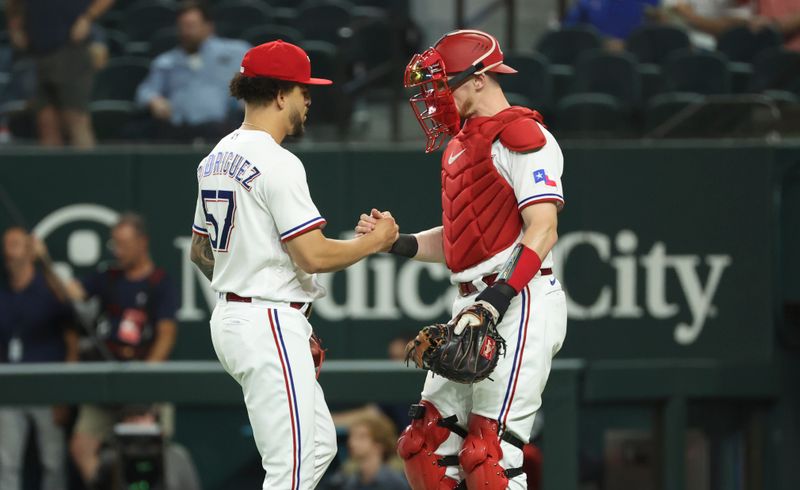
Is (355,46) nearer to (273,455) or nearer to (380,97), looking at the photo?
(380,97)

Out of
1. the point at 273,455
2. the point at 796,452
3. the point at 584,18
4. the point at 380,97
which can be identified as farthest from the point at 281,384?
the point at 584,18

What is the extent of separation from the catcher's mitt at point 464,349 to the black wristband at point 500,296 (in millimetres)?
31

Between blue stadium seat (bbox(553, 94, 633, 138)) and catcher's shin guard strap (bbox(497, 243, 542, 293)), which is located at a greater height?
blue stadium seat (bbox(553, 94, 633, 138))

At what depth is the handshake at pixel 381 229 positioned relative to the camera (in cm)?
429

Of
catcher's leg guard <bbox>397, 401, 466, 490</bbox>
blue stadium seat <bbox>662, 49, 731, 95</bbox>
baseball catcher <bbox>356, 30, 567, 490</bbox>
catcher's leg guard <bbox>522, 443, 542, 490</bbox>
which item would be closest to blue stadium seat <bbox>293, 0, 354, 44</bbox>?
blue stadium seat <bbox>662, 49, 731, 95</bbox>

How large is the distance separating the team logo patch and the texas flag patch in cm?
49

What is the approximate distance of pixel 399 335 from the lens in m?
8.41

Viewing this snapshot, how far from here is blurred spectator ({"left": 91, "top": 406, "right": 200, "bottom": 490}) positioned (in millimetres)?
6254

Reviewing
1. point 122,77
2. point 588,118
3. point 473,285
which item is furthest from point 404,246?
point 122,77

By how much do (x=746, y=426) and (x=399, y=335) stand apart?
7.03ft

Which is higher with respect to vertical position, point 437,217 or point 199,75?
point 199,75

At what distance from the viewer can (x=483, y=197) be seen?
419 centimetres

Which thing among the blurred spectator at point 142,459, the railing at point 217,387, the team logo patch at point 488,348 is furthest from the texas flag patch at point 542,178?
the blurred spectator at point 142,459

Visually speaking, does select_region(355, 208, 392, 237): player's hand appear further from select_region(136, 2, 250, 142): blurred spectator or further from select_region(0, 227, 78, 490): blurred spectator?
select_region(136, 2, 250, 142): blurred spectator
